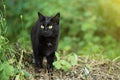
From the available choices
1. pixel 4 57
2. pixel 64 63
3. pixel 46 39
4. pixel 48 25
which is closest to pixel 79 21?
pixel 46 39

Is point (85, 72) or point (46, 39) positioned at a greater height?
point (46, 39)

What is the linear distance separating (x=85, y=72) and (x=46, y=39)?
0.64 metres

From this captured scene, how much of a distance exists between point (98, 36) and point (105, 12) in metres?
0.60

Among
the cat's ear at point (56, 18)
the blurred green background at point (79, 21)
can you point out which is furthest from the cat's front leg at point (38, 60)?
the blurred green background at point (79, 21)

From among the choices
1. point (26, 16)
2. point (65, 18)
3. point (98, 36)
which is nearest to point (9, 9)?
point (26, 16)

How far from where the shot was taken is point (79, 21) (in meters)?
11.3

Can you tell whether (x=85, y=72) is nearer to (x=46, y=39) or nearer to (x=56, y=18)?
(x=46, y=39)

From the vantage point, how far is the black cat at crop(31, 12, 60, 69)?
607 cm

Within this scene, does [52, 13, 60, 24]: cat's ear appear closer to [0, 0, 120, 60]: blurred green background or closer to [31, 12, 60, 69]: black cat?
[31, 12, 60, 69]: black cat

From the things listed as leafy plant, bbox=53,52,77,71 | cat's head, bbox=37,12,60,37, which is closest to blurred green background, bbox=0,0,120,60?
cat's head, bbox=37,12,60,37

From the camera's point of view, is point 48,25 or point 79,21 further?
point 79,21

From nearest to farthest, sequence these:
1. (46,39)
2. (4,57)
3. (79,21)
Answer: (4,57) < (46,39) < (79,21)

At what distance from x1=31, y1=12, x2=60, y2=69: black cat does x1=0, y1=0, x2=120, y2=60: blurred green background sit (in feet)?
11.8

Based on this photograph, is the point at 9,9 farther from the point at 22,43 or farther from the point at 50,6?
the point at 22,43
